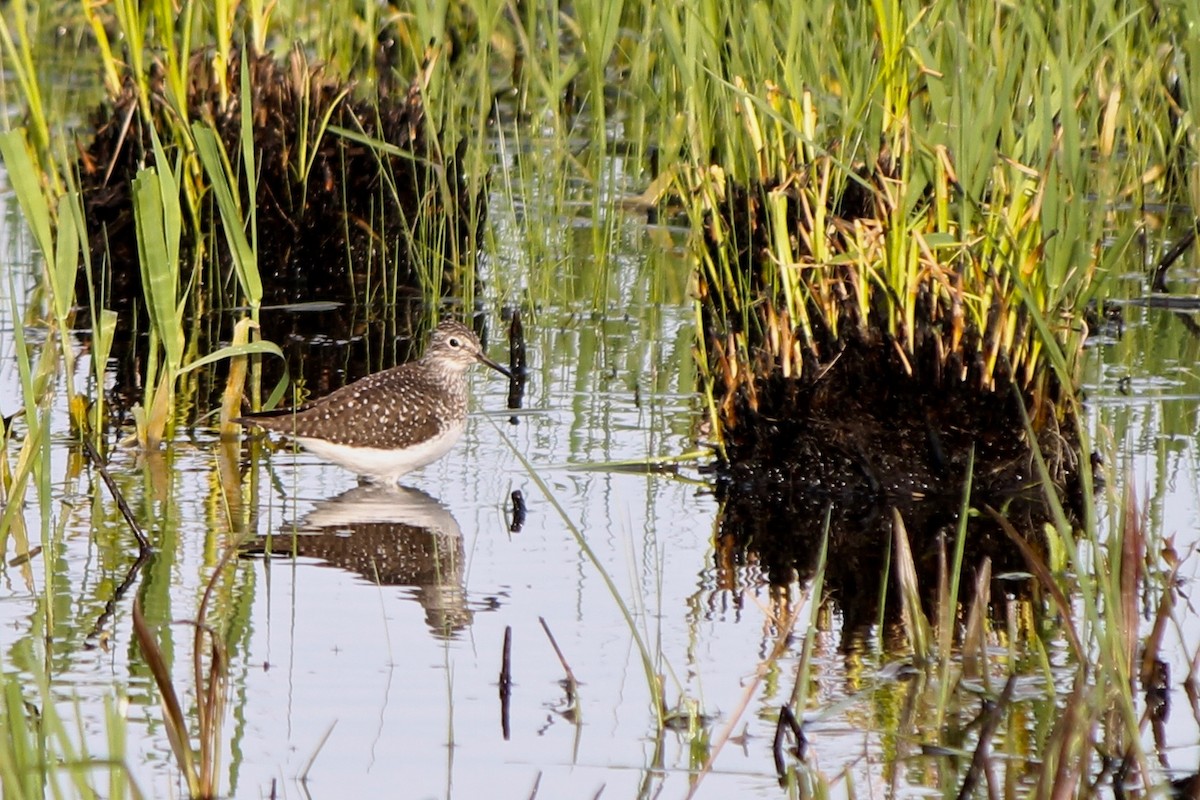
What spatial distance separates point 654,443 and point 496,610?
192cm

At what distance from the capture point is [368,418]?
7137 millimetres

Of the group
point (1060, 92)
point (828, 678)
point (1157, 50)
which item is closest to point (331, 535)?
point (828, 678)

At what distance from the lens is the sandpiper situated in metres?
7.05

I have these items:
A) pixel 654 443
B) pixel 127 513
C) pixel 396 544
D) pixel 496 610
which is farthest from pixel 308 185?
pixel 496 610

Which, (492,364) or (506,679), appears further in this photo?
(492,364)

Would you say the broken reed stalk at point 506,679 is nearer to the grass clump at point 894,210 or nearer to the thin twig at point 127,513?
the thin twig at point 127,513

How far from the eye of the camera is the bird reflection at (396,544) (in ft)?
18.5

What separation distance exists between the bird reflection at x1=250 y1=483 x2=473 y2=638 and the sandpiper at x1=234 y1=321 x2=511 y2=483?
0.42 feet

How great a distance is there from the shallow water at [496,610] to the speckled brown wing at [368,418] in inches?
7.2

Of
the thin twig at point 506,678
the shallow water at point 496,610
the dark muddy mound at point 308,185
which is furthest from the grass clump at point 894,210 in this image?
the dark muddy mound at point 308,185

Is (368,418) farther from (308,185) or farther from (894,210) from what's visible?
(308,185)

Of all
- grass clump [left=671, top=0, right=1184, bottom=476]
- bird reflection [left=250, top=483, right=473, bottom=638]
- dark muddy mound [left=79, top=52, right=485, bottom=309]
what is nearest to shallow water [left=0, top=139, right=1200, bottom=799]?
bird reflection [left=250, top=483, right=473, bottom=638]

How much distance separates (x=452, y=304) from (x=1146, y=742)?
577 centimetres

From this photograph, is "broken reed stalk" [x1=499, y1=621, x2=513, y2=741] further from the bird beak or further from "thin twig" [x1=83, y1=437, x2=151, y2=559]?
the bird beak
